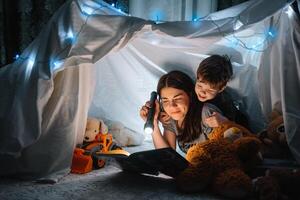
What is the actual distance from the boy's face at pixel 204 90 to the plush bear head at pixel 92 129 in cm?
43

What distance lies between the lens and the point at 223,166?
3.79ft

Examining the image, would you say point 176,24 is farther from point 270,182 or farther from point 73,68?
point 270,182

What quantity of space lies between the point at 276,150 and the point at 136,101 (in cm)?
76

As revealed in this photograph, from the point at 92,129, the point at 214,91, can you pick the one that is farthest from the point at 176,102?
the point at 92,129

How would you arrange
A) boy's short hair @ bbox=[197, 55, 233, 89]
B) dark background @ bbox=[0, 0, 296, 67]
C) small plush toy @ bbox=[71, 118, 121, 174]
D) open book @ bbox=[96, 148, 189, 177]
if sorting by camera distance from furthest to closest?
dark background @ bbox=[0, 0, 296, 67] → boy's short hair @ bbox=[197, 55, 233, 89] → small plush toy @ bbox=[71, 118, 121, 174] → open book @ bbox=[96, 148, 189, 177]

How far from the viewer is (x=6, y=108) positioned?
1.29m

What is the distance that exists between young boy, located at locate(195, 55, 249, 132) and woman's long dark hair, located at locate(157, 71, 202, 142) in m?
0.04

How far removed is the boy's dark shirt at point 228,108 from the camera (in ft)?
4.94

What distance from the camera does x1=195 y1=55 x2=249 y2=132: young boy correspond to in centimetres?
146

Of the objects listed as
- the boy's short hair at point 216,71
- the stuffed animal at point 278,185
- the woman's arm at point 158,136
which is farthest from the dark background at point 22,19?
the stuffed animal at point 278,185

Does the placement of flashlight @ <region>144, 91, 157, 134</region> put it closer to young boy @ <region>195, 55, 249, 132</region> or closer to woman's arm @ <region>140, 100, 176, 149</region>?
woman's arm @ <region>140, 100, 176, 149</region>

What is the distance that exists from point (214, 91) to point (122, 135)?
54 cm

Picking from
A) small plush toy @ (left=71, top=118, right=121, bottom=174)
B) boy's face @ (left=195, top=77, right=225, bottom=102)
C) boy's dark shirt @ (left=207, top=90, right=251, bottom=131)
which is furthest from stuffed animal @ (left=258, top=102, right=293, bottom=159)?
small plush toy @ (left=71, top=118, right=121, bottom=174)

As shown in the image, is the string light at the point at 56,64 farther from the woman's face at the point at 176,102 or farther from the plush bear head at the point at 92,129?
the woman's face at the point at 176,102
